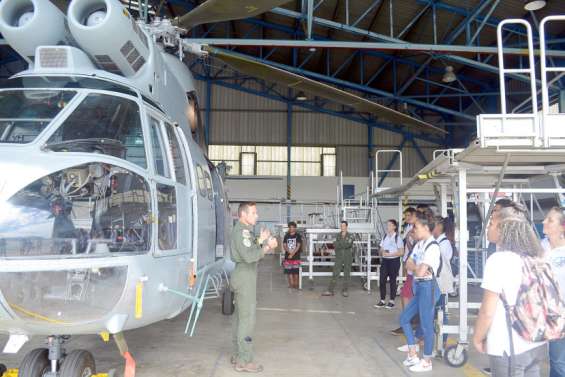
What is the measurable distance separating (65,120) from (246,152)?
2614 cm

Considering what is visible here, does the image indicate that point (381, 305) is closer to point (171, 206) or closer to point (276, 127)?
point (171, 206)

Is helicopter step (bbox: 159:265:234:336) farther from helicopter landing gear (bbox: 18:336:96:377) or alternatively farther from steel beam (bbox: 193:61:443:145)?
steel beam (bbox: 193:61:443:145)

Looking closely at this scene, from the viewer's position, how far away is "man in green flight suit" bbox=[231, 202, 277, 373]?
4898mm

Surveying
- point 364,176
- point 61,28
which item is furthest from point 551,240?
point 364,176

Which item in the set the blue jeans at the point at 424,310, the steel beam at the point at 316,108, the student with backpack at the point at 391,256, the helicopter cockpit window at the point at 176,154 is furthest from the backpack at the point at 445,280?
the steel beam at the point at 316,108

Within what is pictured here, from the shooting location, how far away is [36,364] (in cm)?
366

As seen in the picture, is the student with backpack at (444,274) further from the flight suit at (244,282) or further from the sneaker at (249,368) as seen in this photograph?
the sneaker at (249,368)

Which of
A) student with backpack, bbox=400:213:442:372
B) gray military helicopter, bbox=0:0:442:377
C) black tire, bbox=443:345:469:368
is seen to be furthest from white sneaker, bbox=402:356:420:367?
gray military helicopter, bbox=0:0:442:377

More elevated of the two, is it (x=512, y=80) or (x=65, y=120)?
(x=512, y=80)

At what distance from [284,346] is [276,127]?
2419 centimetres

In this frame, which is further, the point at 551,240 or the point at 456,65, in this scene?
the point at 456,65

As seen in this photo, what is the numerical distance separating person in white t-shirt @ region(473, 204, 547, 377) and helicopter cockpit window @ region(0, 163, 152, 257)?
94.2 inches

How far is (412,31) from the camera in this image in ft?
58.5

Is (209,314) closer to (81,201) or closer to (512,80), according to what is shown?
(81,201)
